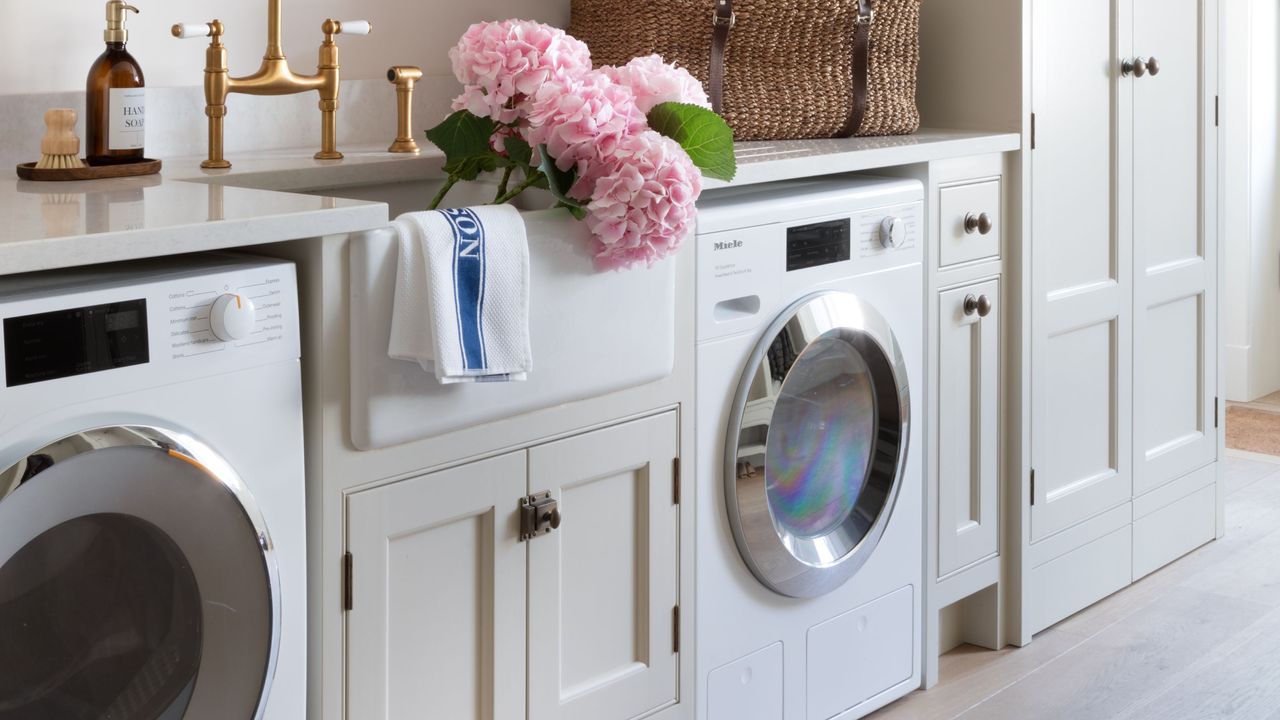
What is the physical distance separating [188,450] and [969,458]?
1645mm

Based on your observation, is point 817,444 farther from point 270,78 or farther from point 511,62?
point 270,78

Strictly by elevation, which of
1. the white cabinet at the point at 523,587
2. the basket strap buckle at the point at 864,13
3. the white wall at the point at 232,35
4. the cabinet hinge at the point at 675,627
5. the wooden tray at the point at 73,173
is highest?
the basket strap buckle at the point at 864,13

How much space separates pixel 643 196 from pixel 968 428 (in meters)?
1.16

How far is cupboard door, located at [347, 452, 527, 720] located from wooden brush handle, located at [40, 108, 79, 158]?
61 cm

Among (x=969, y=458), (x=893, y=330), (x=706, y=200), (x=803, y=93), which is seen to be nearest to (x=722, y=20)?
(x=803, y=93)

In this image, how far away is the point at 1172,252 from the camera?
3.01 metres

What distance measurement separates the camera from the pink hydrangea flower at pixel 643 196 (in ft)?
5.24

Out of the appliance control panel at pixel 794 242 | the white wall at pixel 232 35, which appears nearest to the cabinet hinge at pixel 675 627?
the appliance control panel at pixel 794 242

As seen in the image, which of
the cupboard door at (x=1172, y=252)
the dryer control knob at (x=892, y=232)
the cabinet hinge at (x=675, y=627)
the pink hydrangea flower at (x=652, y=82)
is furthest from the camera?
the cupboard door at (x=1172, y=252)

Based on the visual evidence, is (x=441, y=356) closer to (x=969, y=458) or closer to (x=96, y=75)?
(x=96, y=75)

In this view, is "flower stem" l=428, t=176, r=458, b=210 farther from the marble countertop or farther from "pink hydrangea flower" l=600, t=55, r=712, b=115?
"pink hydrangea flower" l=600, t=55, r=712, b=115

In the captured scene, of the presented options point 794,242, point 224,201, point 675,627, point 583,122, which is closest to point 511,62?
point 583,122

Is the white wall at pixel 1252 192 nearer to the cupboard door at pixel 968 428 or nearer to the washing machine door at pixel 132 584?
the cupboard door at pixel 968 428

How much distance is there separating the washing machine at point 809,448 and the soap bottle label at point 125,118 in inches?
30.7
